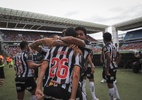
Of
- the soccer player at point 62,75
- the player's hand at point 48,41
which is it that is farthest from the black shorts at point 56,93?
the player's hand at point 48,41

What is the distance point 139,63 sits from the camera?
10.1 meters

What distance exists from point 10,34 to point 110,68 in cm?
4677

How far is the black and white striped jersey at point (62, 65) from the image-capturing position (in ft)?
6.36

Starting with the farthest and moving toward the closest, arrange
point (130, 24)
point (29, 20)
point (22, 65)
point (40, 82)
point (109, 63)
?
point (130, 24) → point (29, 20) → point (109, 63) → point (22, 65) → point (40, 82)

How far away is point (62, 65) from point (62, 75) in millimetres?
132

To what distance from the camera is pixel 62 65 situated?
1.97m

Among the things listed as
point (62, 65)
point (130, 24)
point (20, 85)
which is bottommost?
point (20, 85)

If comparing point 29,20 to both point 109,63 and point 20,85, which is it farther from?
point 109,63

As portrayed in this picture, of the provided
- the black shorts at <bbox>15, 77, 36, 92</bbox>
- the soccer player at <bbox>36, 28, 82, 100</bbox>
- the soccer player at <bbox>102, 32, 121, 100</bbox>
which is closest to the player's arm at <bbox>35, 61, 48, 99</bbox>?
the soccer player at <bbox>36, 28, 82, 100</bbox>

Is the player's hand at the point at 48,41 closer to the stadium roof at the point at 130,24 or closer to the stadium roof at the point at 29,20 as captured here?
the stadium roof at the point at 29,20

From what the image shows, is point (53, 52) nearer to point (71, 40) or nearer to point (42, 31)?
point (71, 40)

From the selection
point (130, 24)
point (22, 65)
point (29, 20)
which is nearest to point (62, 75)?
point (22, 65)

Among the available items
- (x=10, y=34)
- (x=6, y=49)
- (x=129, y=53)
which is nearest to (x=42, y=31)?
(x=10, y=34)

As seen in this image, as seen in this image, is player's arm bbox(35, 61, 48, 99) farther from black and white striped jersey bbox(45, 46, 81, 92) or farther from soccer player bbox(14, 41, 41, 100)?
soccer player bbox(14, 41, 41, 100)
